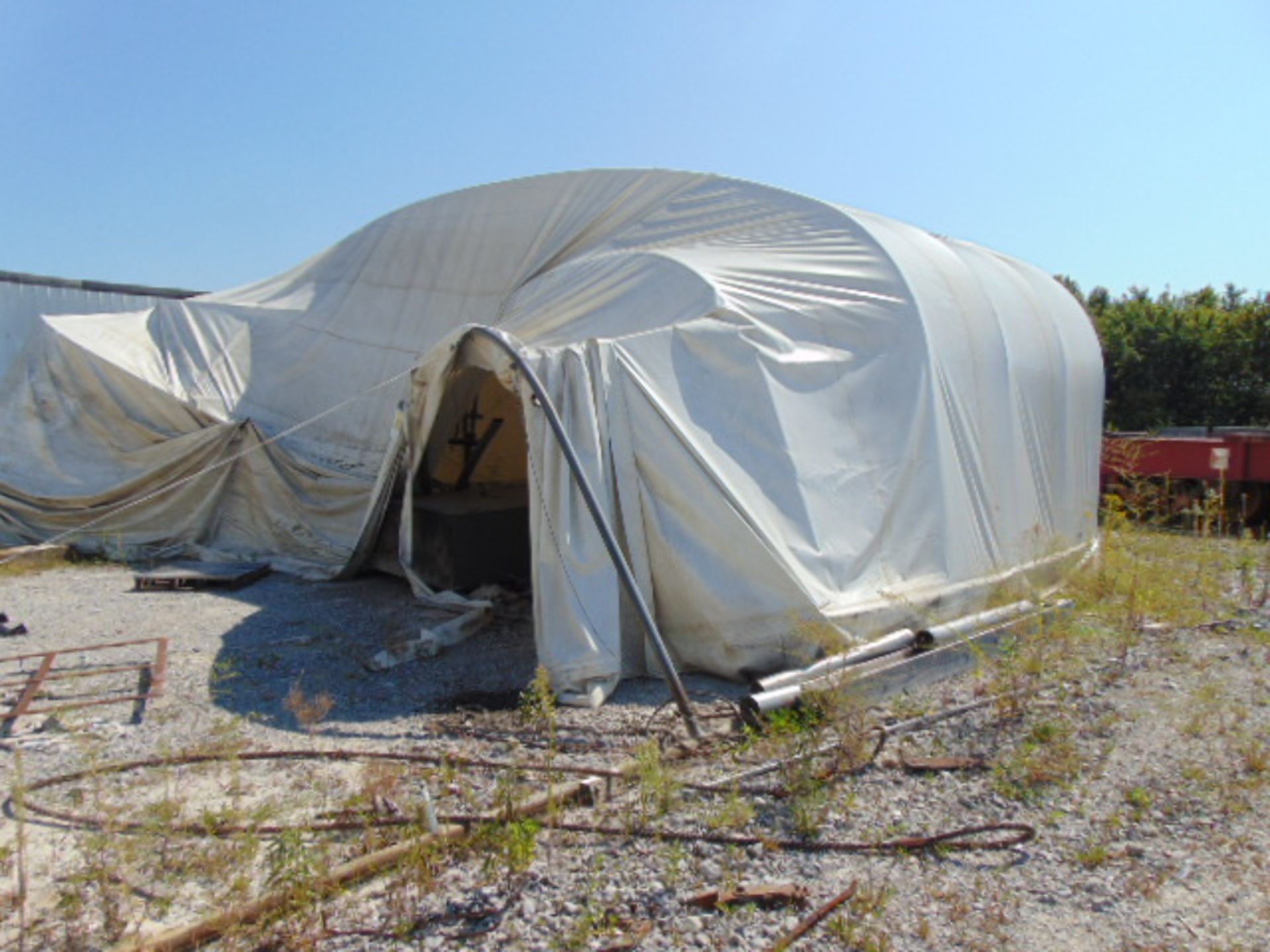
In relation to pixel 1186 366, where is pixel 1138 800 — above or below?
below

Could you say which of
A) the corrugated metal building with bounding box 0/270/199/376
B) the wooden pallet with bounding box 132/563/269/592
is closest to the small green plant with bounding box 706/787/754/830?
the wooden pallet with bounding box 132/563/269/592

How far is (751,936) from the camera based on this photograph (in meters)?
3.04

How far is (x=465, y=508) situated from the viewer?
8047mm

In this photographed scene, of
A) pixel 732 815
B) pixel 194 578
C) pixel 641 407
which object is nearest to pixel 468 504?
pixel 194 578

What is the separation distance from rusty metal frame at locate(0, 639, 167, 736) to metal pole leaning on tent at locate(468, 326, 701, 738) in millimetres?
2595

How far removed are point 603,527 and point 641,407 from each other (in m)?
1.11

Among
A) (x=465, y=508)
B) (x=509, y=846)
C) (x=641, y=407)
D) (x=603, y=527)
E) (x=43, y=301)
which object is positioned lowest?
(x=509, y=846)

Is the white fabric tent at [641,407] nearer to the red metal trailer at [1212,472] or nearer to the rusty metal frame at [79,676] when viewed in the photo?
the rusty metal frame at [79,676]

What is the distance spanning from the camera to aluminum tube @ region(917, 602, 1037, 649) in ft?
19.2

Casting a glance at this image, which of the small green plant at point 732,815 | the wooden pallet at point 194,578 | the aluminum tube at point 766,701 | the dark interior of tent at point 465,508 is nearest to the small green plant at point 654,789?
the small green plant at point 732,815

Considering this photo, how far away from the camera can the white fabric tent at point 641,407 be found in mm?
5805

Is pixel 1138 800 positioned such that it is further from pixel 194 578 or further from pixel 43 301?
pixel 43 301

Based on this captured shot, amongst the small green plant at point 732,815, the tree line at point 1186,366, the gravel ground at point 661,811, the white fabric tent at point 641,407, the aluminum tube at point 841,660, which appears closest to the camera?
the gravel ground at point 661,811

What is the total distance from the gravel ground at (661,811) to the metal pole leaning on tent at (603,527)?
0.72 ft
